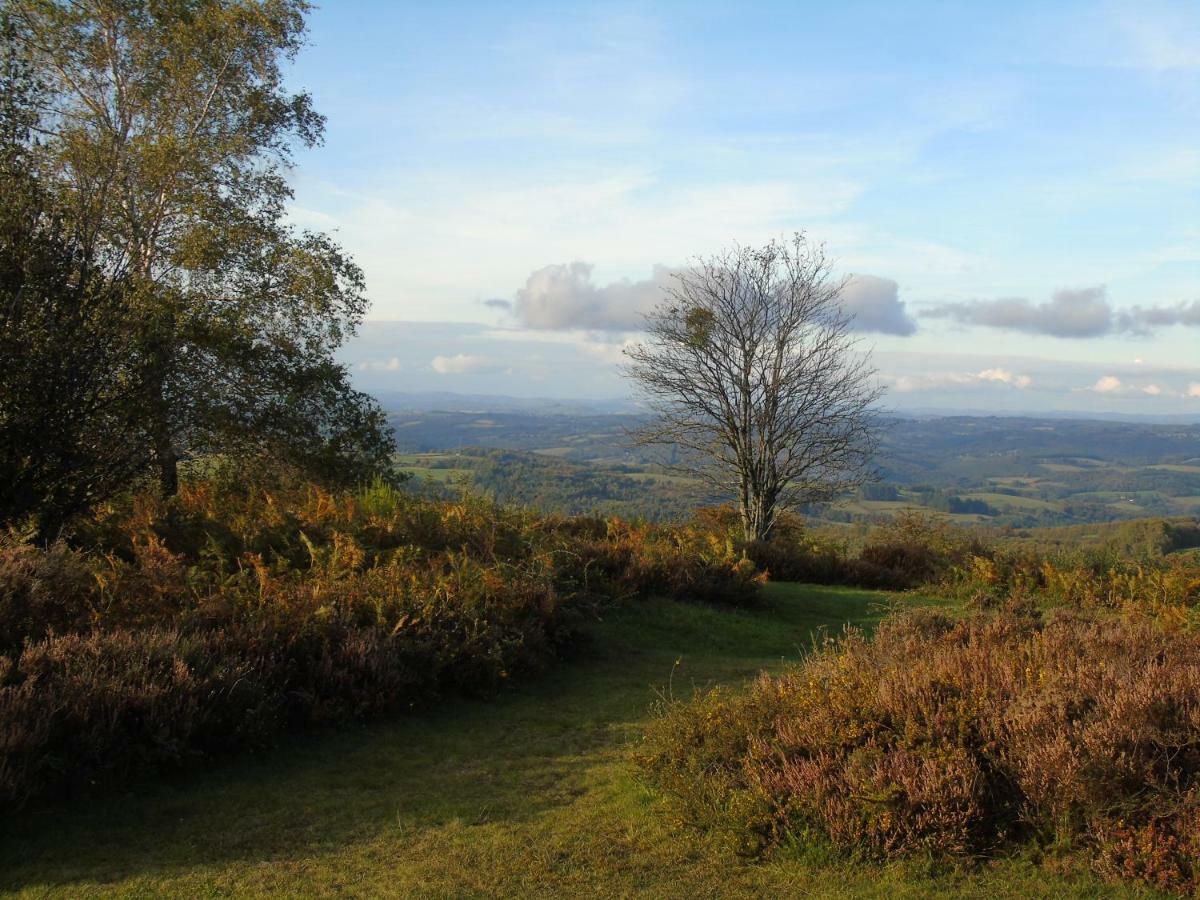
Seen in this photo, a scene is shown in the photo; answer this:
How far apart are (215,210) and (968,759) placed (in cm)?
1766

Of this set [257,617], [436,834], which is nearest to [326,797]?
[436,834]

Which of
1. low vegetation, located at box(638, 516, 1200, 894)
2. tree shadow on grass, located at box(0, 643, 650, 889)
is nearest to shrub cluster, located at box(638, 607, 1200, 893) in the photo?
low vegetation, located at box(638, 516, 1200, 894)

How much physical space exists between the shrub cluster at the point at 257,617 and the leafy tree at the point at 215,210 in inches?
209

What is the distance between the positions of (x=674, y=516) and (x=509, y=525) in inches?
520

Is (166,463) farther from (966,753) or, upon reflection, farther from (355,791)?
(966,753)

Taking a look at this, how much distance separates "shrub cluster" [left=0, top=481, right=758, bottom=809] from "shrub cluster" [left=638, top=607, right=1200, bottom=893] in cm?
294

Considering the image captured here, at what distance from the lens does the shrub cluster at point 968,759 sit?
455 cm

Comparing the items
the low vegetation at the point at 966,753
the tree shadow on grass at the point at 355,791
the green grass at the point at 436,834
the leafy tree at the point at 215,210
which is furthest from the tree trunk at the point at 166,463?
the low vegetation at the point at 966,753

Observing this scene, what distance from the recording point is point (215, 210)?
17547 millimetres

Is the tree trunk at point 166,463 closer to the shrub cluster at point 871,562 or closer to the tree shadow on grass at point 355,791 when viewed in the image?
the tree shadow on grass at point 355,791

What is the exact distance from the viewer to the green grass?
14.9 ft

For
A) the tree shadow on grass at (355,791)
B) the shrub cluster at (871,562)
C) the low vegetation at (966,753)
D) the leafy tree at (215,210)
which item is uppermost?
the leafy tree at (215,210)

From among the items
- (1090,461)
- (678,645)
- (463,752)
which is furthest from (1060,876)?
(1090,461)

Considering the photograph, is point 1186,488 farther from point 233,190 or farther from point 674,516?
point 233,190
